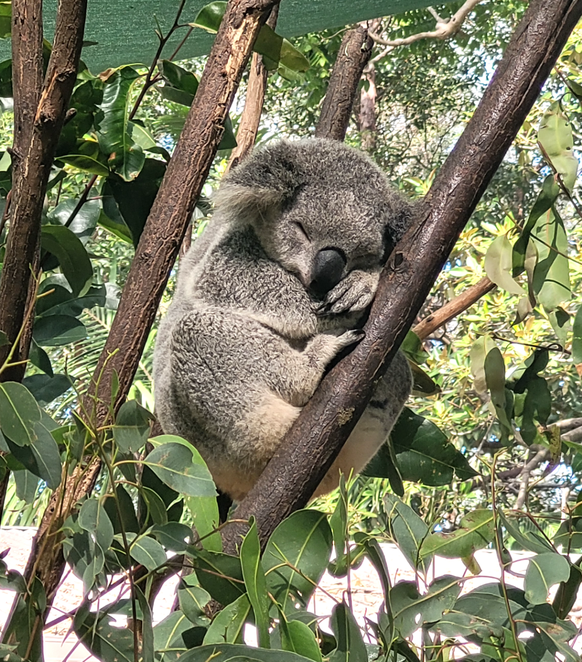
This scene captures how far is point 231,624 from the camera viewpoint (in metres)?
0.77

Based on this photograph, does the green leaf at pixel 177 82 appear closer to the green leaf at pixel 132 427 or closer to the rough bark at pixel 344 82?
the green leaf at pixel 132 427

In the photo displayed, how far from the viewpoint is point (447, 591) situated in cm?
85

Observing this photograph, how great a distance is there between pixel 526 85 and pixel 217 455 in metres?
1.01

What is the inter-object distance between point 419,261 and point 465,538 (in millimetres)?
400

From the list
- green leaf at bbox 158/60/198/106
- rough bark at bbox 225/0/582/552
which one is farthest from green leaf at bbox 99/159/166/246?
rough bark at bbox 225/0/582/552

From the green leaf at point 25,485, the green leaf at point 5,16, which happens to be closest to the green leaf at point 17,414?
the green leaf at point 25,485

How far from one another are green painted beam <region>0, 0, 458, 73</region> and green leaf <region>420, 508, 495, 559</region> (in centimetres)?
146

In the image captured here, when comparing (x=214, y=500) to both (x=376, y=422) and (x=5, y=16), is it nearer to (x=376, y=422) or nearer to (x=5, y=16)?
(x=376, y=422)

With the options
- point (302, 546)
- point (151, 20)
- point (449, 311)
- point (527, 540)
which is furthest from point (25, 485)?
point (151, 20)

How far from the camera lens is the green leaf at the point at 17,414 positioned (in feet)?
2.48

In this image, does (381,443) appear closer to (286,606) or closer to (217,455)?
(217,455)

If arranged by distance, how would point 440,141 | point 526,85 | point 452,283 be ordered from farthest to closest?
point 440,141 → point 452,283 → point 526,85

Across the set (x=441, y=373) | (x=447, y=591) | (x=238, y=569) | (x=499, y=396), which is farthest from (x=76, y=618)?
(x=441, y=373)

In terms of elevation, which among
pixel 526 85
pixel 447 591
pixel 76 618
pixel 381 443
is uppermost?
pixel 526 85
